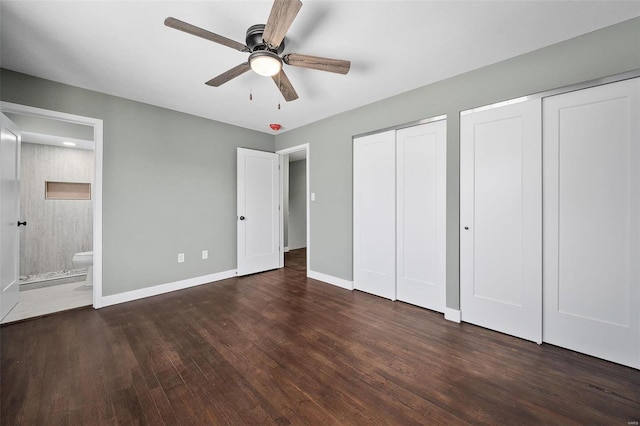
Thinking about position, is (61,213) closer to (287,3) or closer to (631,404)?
(287,3)

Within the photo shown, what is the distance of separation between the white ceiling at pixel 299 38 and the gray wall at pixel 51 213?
2.45m

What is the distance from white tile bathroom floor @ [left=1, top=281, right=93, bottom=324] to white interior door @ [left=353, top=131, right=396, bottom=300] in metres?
3.44

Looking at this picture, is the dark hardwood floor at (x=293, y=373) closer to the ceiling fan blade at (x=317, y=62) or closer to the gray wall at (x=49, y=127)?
the ceiling fan blade at (x=317, y=62)

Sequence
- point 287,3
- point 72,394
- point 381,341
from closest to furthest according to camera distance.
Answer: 1. point 287,3
2. point 72,394
3. point 381,341

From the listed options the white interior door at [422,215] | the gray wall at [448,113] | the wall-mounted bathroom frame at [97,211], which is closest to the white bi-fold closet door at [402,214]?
the white interior door at [422,215]

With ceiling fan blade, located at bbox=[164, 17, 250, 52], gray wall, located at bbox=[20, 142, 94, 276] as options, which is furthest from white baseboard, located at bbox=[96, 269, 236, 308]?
ceiling fan blade, located at bbox=[164, 17, 250, 52]

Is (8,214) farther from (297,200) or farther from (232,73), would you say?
(297,200)

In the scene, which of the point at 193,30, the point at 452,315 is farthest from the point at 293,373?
the point at 193,30

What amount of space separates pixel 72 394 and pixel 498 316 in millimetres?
3339

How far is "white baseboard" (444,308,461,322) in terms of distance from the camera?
2.62m

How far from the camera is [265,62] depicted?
183cm

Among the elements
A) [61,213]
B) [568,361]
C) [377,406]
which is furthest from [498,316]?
[61,213]

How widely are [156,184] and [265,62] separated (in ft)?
8.29

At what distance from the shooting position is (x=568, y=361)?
1949mm
